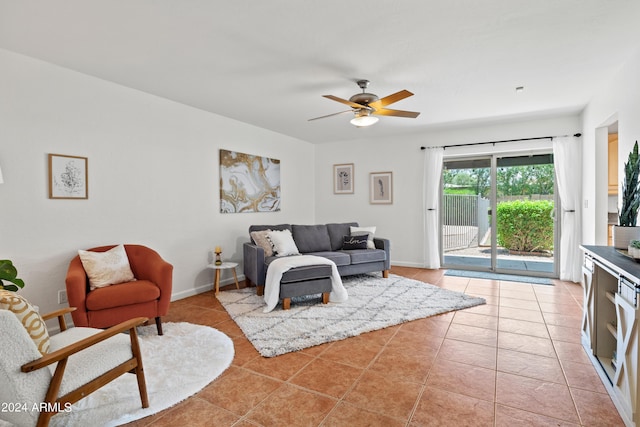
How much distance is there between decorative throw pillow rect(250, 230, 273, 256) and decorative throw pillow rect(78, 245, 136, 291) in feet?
5.41

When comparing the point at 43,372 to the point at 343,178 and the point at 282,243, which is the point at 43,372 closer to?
the point at 282,243

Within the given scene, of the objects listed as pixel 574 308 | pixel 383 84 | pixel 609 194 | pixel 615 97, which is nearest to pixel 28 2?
pixel 383 84

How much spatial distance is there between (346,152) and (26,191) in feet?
16.6

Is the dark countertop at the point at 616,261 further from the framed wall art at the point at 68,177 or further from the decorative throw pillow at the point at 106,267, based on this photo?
the framed wall art at the point at 68,177

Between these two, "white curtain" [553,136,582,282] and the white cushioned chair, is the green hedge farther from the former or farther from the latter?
the white cushioned chair

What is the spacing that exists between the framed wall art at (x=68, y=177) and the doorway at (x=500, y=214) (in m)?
5.42

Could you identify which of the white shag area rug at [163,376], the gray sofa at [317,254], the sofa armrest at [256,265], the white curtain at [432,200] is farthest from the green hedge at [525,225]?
the white shag area rug at [163,376]

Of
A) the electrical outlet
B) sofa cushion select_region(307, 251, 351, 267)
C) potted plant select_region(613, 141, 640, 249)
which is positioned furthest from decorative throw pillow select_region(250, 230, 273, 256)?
potted plant select_region(613, 141, 640, 249)

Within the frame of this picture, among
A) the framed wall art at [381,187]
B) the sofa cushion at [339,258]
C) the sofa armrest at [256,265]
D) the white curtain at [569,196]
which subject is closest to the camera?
the sofa armrest at [256,265]

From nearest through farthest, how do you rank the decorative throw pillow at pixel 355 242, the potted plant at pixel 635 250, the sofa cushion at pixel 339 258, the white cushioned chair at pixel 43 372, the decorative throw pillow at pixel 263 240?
1. the white cushioned chair at pixel 43 372
2. the potted plant at pixel 635 250
3. the decorative throw pillow at pixel 263 240
4. the sofa cushion at pixel 339 258
5. the decorative throw pillow at pixel 355 242

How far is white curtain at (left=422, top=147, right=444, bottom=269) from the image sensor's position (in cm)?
585

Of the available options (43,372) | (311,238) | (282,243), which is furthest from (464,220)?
(43,372)

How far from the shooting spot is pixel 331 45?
269 cm

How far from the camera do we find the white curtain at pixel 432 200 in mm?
5852
